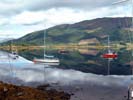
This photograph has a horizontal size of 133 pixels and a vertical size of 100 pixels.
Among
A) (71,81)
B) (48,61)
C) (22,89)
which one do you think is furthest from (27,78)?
(48,61)

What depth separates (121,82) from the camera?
6969cm

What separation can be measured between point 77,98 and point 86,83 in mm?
15613

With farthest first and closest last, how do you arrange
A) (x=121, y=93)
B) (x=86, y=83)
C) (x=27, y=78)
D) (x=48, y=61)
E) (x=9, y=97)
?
(x=48, y=61)
(x=27, y=78)
(x=86, y=83)
(x=121, y=93)
(x=9, y=97)

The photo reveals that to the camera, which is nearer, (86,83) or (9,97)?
(9,97)

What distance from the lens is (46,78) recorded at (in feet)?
249

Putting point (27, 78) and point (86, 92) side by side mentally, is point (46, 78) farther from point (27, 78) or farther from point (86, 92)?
point (86, 92)

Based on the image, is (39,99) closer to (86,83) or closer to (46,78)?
(86,83)

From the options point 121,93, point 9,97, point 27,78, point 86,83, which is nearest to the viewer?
point 9,97

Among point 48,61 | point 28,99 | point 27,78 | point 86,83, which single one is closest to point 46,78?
point 27,78

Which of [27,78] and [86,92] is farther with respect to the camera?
[27,78]

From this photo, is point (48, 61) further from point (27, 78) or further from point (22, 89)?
point (22, 89)

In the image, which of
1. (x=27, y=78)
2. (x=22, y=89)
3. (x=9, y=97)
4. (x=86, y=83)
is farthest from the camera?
(x=27, y=78)

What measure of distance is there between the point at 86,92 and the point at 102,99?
569cm

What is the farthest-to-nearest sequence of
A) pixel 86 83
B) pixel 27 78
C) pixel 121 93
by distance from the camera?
pixel 27 78 < pixel 86 83 < pixel 121 93
